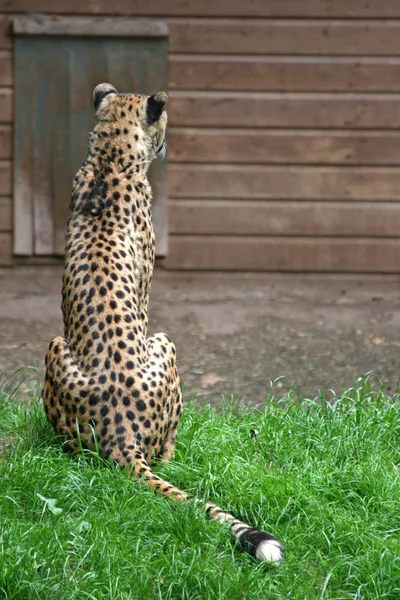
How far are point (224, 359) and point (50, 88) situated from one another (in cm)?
340

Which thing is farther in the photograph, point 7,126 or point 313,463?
point 7,126

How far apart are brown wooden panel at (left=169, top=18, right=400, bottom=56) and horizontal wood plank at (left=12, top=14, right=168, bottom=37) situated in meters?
0.21

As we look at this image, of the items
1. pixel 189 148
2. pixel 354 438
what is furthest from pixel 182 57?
pixel 354 438

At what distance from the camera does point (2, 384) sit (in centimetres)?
627

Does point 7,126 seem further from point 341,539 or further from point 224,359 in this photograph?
point 341,539

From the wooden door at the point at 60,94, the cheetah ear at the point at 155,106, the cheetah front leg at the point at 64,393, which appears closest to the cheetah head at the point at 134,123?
the cheetah ear at the point at 155,106

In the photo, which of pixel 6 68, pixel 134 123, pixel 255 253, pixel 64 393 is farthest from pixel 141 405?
pixel 6 68

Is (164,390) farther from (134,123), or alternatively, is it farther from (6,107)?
(6,107)

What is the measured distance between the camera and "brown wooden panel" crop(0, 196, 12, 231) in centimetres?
951

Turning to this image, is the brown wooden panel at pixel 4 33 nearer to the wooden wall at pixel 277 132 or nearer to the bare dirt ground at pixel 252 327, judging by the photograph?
the wooden wall at pixel 277 132

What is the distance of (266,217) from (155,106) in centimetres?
449

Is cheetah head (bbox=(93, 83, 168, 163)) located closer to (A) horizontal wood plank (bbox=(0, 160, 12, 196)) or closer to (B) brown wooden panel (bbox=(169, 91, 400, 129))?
(B) brown wooden panel (bbox=(169, 91, 400, 129))

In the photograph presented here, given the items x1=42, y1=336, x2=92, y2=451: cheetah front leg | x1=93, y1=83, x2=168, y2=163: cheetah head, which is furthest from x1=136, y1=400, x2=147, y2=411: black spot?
x1=93, y1=83, x2=168, y2=163: cheetah head

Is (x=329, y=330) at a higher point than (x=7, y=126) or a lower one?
lower
